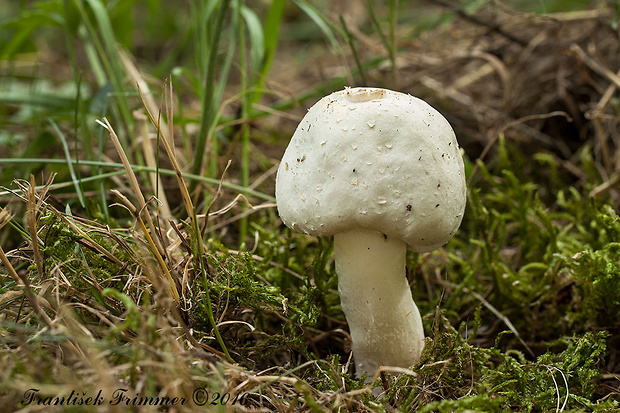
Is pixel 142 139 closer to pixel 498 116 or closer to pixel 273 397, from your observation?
pixel 273 397

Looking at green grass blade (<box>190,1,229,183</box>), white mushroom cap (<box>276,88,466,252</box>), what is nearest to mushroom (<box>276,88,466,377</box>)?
white mushroom cap (<box>276,88,466,252</box>)

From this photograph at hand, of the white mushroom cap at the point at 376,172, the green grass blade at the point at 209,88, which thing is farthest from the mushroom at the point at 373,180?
the green grass blade at the point at 209,88

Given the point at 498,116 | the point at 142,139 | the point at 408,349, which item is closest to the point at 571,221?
the point at 498,116

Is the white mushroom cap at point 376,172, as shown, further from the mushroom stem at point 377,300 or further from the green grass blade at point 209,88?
the green grass blade at point 209,88

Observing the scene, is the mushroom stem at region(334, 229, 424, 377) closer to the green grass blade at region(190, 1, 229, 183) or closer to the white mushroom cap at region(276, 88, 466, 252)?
the white mushroom cap at region(276, 88, 466, 252)

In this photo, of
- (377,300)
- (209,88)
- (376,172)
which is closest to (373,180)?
(376,172)

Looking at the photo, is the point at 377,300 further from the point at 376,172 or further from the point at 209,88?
the point at 209,88

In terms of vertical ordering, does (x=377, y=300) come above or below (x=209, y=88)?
below
